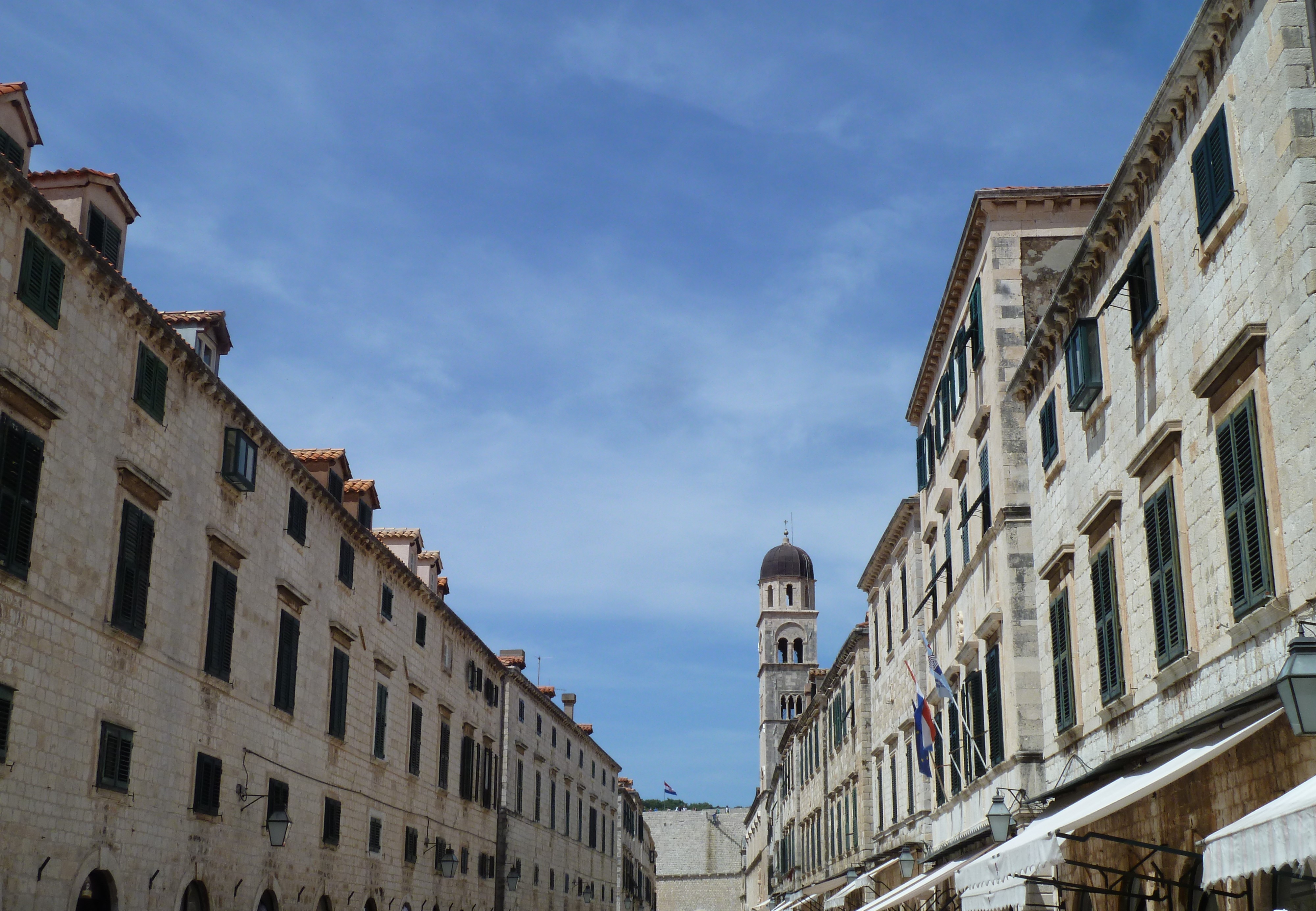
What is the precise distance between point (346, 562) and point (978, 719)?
13.5 metres

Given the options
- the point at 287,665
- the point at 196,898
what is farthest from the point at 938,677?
the point at 196,898

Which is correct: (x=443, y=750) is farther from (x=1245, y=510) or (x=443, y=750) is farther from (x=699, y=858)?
(x=699, y=858)

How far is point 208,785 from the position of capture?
20.4 m

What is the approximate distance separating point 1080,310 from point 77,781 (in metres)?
13.5

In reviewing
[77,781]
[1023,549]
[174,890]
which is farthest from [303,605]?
[1023,549]

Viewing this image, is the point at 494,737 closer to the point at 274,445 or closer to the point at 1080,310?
the point at 274,445

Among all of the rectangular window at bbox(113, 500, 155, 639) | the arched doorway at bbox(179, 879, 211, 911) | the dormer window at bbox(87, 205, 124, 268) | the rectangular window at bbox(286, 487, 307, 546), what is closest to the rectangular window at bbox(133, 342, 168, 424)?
the dormer window at bbox(87, 205, 124, 268)

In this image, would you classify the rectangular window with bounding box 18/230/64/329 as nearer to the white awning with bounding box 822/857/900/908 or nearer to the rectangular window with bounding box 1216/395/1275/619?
the rectangular window with bounding box 1216/395/1275/619

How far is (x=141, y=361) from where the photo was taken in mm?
18516

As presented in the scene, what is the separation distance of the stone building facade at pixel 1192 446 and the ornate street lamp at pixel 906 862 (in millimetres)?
7784

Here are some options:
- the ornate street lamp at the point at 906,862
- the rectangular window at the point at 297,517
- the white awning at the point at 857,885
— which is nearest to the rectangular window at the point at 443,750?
the white awning at the point at 857,885

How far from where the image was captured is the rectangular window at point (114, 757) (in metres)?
17.0

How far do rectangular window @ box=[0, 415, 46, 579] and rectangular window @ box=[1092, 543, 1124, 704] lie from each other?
12.2 m

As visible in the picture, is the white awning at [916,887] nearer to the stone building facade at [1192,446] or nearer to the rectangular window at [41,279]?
the stone building facade at [1192,446]
